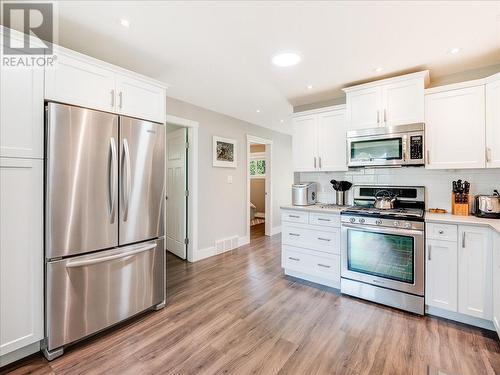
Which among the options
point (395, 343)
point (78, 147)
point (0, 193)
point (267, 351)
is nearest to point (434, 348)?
point (395, 343)

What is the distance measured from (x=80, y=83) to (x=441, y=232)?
3.39 meters

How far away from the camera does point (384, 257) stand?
2.51 metres

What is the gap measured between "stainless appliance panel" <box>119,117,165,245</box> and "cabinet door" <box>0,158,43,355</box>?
558 millimetres

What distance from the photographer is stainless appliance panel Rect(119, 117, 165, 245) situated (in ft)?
6.86

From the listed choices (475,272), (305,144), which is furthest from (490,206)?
(305,144)

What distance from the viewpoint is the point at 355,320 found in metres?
2.26

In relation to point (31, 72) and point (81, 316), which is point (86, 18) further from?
point (81, 316)

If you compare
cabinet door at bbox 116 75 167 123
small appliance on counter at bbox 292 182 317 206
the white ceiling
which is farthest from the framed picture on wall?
cabinet door at bbox 116 75 167 123

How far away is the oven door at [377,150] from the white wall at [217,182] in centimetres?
226

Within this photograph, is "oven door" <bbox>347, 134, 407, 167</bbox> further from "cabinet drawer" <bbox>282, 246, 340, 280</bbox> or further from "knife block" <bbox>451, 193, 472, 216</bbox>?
"cabinet drawer" <bbox>282, 246, 340, 280</bbox>

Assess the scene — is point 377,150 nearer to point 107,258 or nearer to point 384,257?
point 384,257

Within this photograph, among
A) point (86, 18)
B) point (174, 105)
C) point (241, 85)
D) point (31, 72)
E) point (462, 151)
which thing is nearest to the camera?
point (31, 72)

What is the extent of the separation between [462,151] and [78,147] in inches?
140

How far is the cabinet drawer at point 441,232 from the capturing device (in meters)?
2.18
